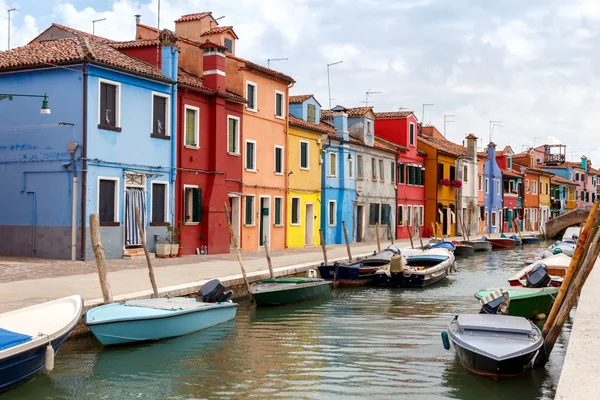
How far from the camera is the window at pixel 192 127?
2572 cm

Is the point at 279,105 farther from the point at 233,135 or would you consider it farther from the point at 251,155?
the point at 233,135

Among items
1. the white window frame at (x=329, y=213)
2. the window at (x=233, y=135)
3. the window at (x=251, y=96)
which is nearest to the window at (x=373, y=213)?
the white window frame at (x=329, y=213)

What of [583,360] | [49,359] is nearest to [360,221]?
[49,359]

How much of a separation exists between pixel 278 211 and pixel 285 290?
13793mm

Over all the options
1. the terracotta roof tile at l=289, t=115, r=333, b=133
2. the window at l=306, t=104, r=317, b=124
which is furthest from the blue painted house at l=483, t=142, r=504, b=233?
the terracotta roof tile at l=289, t=115, r=333, b=133

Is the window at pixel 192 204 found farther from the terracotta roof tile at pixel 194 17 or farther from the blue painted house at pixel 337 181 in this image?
the blue painted house at pixel 337 181

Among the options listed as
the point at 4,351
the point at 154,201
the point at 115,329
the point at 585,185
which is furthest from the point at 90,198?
the point at 585,185

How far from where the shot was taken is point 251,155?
2966cm

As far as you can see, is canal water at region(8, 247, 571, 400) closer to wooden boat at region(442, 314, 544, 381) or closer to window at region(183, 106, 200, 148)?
wooden boat at region(442, 314, 544, 381)

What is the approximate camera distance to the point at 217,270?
20.4 meters

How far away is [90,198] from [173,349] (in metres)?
9.72

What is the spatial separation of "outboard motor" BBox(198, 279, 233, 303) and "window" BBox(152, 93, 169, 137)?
1009 centimetres

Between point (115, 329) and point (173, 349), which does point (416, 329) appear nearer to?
point (173, 349)

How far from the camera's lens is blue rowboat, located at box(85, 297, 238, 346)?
490 inches
